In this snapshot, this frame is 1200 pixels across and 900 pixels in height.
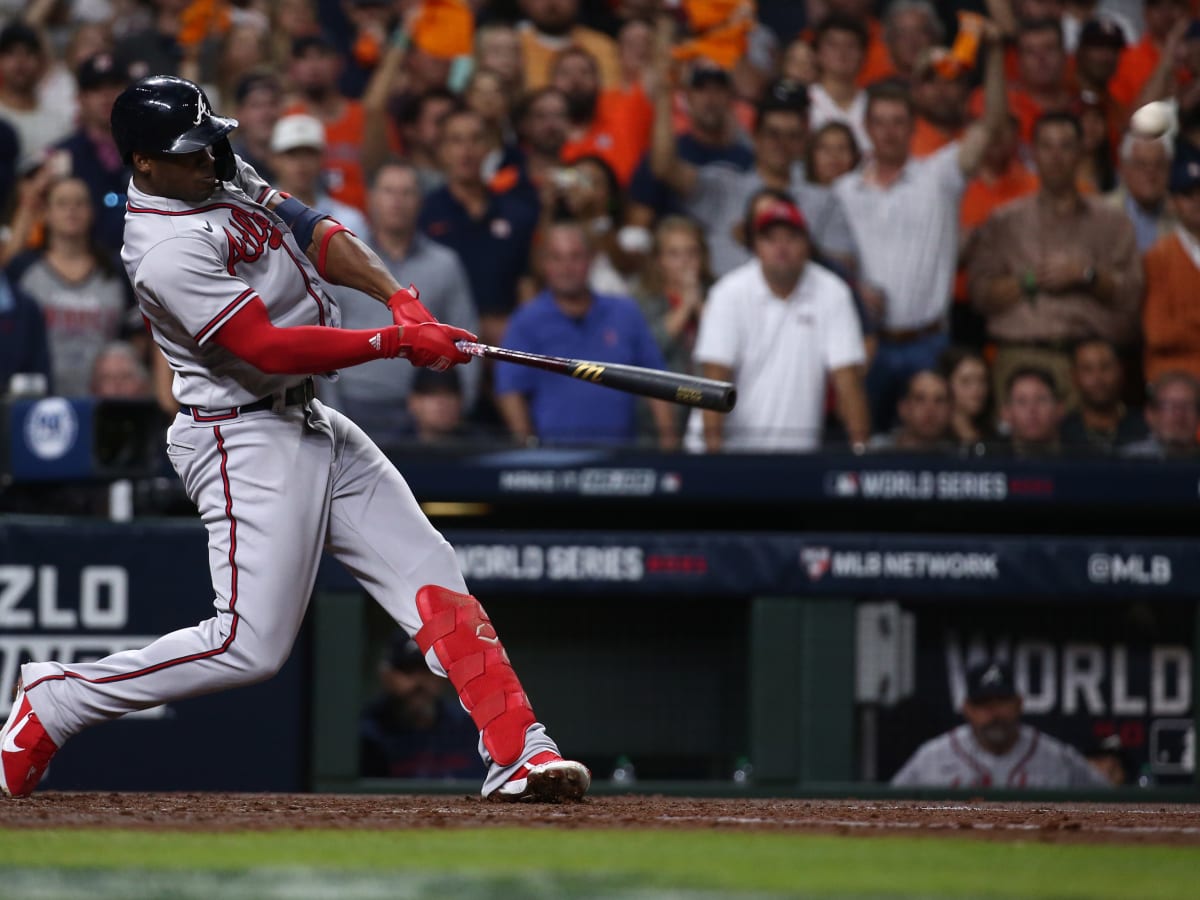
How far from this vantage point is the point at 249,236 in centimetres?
416

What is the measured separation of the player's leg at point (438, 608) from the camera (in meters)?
4.24

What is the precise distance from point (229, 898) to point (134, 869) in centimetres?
41

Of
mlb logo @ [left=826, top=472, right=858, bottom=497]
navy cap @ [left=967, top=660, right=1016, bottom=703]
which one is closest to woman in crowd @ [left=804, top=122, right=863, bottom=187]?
mlb logo @ [left=826, top=472, right=858, bottom=497]

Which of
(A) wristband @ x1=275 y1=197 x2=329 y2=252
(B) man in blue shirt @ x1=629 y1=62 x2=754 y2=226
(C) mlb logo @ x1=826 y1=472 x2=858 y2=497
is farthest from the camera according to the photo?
(B) man in blue shirt @ x1=629 y1=62 x2=754 y2=226

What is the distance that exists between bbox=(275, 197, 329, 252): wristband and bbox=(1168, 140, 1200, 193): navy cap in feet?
15.0

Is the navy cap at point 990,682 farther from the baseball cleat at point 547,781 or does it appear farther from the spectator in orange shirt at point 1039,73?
the spectator in orange shirt at point 1039,73

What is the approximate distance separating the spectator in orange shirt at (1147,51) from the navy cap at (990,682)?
3.14m

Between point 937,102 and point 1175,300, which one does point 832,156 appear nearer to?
point 937,102

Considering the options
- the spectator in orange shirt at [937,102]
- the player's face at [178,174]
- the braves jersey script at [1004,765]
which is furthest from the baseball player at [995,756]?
the player's face at [178,174]

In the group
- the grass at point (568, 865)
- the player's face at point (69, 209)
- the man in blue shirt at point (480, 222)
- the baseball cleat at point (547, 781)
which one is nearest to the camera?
the grass at point (568, 865)

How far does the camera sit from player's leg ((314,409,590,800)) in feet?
13.9

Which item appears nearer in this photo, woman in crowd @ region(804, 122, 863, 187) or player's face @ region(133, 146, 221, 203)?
player's face @ region(133, 146, 221, 203)

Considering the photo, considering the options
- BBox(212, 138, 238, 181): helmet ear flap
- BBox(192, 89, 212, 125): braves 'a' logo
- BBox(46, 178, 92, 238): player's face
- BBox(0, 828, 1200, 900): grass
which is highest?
BBox(46, 178, 92, 238): player's face

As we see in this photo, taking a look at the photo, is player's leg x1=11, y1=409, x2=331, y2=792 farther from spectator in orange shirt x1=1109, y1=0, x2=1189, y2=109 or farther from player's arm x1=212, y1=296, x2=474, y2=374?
spectator in orange shirt x1=1109, y1=0, x2=1189, y2=109
